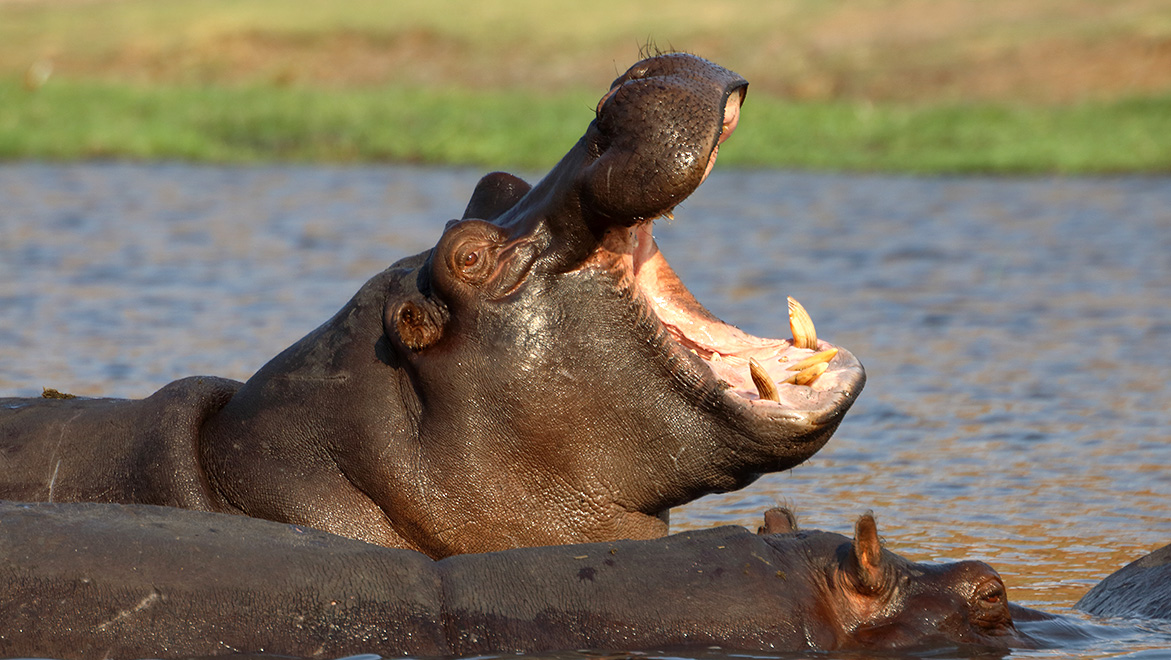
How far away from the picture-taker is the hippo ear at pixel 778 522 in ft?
13.0

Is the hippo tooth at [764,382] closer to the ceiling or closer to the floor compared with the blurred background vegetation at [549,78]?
closer to the floor

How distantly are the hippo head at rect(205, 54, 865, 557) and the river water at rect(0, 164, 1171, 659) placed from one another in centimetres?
98

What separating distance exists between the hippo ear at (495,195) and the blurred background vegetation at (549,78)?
628 inches

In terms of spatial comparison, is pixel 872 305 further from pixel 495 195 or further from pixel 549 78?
pixel 549 78

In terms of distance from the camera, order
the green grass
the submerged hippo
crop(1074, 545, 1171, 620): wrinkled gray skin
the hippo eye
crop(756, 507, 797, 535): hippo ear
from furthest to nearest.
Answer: the green grass
crop(1074, 545, 1171, 620): wrinkled gray skin
the submerged hippo
crop(756, 507, 797, 535): hippo ear
the hippo eye

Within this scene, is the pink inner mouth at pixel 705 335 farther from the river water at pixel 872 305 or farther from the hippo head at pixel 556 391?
the river water at pixel 872 305

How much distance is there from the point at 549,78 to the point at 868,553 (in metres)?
27.4

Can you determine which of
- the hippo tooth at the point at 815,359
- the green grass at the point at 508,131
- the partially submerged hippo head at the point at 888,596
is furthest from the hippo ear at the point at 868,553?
the green grass at the point at 508,131

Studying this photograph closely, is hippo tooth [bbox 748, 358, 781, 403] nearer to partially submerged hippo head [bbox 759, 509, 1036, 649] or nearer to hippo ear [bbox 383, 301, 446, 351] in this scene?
partially submerged hippo head [bbox 759, 509, 1036, 649]

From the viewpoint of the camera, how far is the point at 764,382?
414 centimetres

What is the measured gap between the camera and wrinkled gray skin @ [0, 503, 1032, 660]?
357 cm

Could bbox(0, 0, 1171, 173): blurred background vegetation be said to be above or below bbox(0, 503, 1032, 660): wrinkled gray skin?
above

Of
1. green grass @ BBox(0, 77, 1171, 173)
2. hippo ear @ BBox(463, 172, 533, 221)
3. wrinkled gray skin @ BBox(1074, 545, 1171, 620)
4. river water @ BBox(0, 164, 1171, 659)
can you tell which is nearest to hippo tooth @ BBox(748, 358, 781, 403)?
hippo ear @ BBox(463, 172, 533, 221)

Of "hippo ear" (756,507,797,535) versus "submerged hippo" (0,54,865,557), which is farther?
"submerged hippo" (0,54,865,557)
